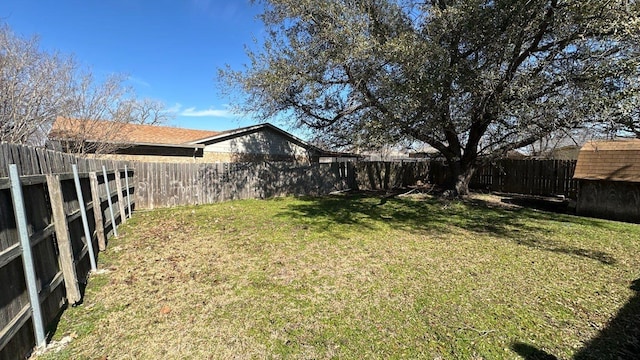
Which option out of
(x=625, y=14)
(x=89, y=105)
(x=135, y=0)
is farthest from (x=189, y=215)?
(x=625, y=14)

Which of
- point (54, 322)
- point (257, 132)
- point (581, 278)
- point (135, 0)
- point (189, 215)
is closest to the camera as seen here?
point (54, 322)

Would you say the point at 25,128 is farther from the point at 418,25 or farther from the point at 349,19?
the point at 418,25

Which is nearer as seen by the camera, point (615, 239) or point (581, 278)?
point (581, 278)

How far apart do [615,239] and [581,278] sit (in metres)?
3.14

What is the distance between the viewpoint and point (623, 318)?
3.06m

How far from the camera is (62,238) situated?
128 inches

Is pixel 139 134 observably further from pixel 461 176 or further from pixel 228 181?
pixel 461 176

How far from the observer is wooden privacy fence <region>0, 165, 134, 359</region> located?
7.45 feet

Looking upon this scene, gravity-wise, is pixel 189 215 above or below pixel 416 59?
below

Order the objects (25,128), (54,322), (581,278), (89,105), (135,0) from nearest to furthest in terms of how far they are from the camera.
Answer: (54,322) → (581,278) → (25,128) → (135,0) → (89,105)

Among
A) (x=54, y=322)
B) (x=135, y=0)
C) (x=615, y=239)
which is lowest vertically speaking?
(x=615, y=239)

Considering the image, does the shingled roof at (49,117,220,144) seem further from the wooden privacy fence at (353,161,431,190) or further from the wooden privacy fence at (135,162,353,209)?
the wooden privacy fence at (353,161,431,190)

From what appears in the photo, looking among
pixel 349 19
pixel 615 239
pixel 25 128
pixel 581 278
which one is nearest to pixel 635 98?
pixel 615 239

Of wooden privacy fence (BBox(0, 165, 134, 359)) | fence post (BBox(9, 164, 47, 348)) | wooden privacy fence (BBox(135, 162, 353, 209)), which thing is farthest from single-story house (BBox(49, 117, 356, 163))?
fence post (BBox(9, 164, 47, 348))
